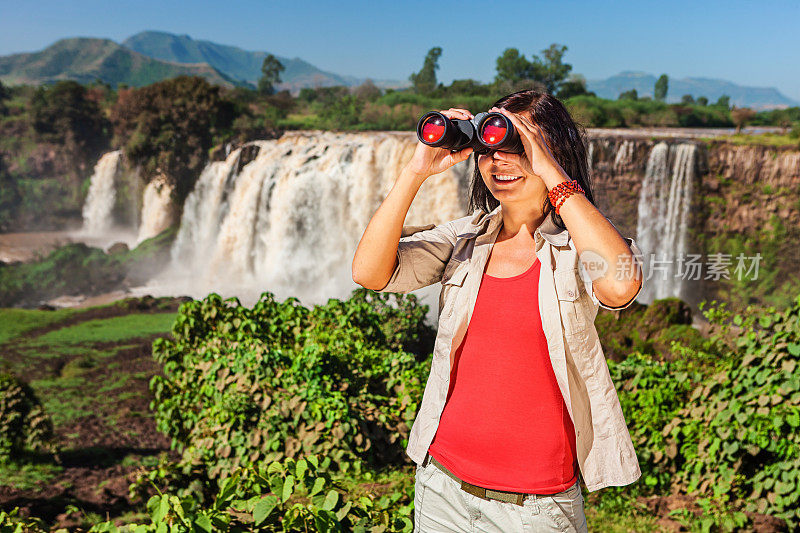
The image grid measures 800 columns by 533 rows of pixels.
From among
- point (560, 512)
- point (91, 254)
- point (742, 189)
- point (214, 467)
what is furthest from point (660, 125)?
point (560, 512)

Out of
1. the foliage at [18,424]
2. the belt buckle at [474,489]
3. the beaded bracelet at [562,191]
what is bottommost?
the foliage at [18,424]

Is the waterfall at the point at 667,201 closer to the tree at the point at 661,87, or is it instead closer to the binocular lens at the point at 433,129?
the binocular lens at the point at 433,129

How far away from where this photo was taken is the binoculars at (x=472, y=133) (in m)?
1.41

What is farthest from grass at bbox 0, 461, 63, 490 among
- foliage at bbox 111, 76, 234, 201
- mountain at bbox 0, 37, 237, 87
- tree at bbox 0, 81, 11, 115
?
mountain at bbox 0, 37, 237, 87

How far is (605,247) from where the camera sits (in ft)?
4.46

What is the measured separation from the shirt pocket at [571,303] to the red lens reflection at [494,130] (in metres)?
0.37

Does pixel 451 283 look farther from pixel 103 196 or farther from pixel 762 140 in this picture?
pixel 103 196

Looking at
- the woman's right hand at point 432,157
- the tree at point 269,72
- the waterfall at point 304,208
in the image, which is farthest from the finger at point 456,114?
the tree at point 269,72

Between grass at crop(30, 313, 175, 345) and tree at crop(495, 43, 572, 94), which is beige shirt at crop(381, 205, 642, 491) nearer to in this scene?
grass at crop(30, 313, 175, 345)

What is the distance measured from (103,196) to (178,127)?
5.97 meters

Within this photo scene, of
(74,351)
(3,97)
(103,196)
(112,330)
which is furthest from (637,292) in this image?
(3,97)

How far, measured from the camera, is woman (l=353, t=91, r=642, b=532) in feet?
4.87

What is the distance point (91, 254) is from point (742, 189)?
21.4 metres

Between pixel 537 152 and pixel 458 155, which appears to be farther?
pixel 458 155
